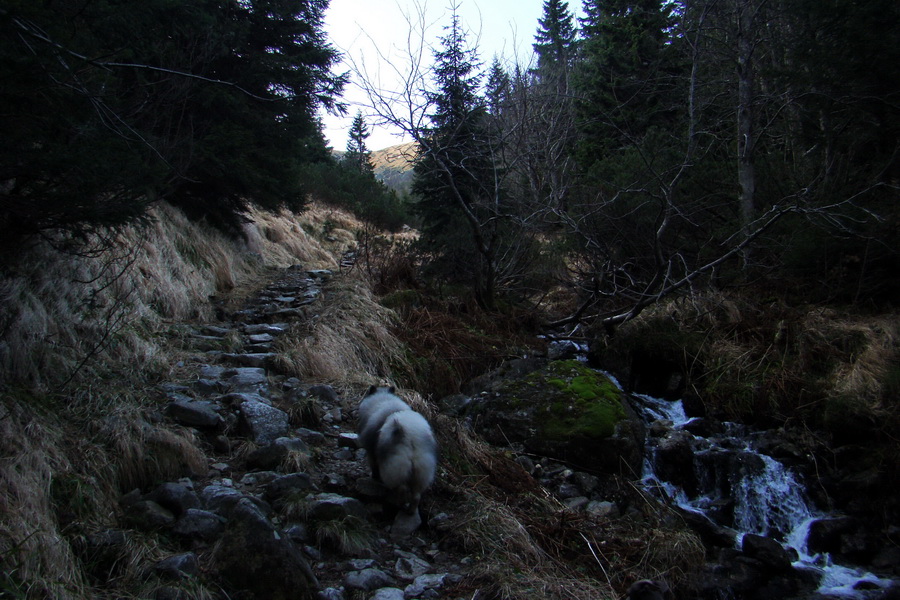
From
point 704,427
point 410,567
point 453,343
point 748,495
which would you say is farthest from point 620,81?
point 410,567

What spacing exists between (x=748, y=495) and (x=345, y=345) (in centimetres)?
439

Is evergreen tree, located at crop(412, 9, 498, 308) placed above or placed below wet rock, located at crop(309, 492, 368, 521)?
above

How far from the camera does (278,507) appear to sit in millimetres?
3131

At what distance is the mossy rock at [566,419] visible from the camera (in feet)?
16.3

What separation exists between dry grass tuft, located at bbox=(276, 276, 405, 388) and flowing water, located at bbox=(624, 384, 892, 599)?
309 cm

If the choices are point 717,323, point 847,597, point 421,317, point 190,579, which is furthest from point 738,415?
point 190,579

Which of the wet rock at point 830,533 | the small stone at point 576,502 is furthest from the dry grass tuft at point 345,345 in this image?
the wet rock at point 830,533

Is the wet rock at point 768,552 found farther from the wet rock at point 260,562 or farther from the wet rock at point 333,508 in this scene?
the wet rock at point 260,562

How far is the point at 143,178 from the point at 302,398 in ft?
7.26

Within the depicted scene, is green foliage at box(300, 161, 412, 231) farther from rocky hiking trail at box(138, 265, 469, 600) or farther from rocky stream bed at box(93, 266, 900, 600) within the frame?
rocky hiking trail at box(138, 265, 469, 600)

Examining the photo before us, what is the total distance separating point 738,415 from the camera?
6.11 metres

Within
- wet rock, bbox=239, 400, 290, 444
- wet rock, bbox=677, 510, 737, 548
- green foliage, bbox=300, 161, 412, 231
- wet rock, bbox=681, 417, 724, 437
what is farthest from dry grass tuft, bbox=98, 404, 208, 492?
green foliage, bbox=300, 161, 412, 231

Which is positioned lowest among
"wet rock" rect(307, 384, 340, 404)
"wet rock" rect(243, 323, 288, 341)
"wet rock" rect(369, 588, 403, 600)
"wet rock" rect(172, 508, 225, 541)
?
"wet rock" rect(369, 588, 403, 600)

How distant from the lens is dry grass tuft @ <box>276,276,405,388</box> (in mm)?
5383
